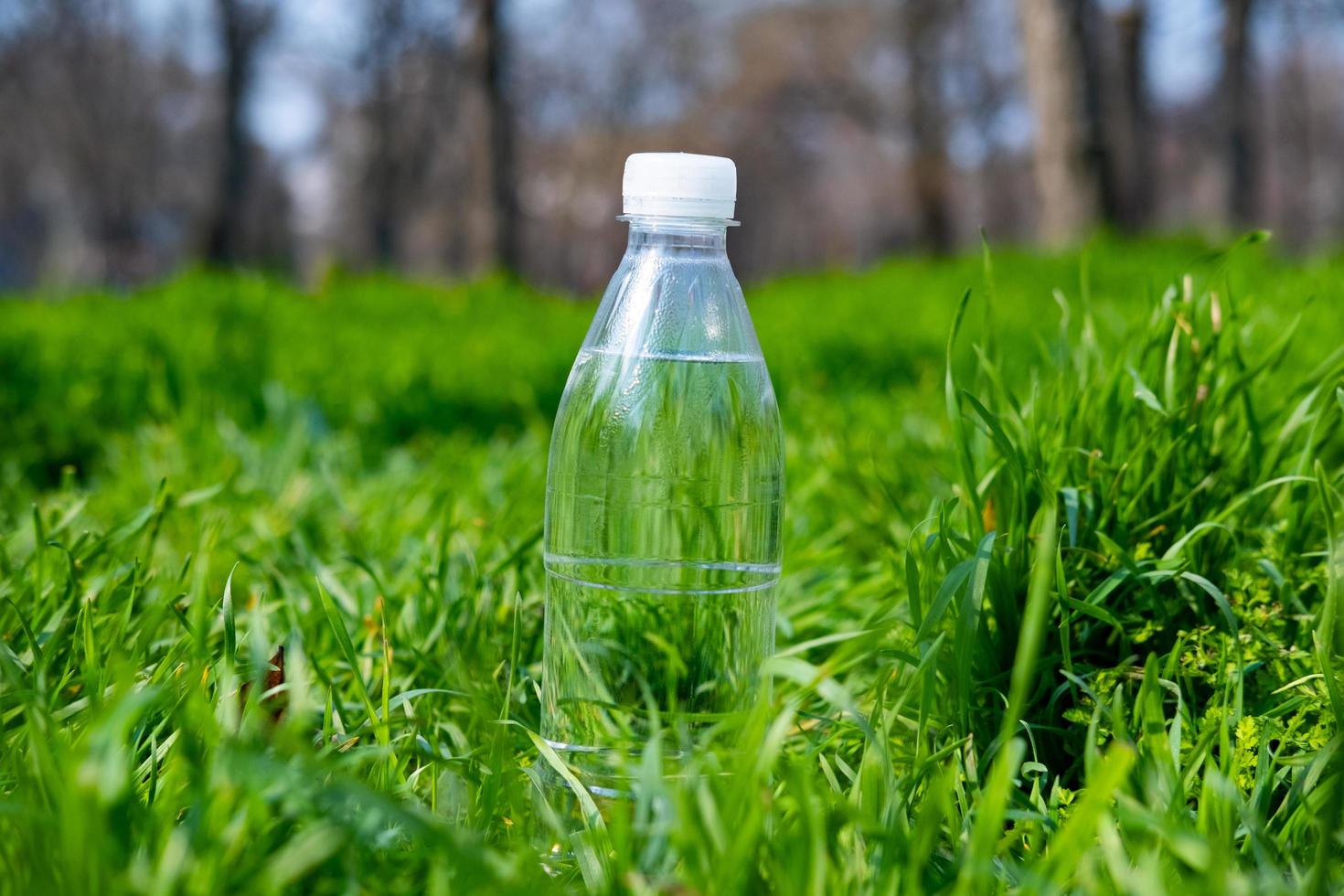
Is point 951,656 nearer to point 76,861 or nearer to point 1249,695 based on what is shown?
point 1249,695

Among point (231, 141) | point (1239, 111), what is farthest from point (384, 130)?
point (1239, 111)

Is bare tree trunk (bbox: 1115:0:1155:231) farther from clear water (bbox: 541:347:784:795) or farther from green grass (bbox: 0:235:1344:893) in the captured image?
clear water (bbox: 541:347:784:795)

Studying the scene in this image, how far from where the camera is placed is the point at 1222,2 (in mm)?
21375

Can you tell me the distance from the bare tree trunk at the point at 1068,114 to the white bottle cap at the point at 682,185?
750cm

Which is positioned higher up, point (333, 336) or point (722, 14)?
point (722, 14)

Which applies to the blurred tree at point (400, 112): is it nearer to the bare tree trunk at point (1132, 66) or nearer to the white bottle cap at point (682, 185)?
the bare tree trunk at point (1132, 66)

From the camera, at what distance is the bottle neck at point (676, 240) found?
1.55 meters

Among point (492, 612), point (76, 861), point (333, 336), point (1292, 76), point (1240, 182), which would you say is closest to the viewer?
point (76, 861)

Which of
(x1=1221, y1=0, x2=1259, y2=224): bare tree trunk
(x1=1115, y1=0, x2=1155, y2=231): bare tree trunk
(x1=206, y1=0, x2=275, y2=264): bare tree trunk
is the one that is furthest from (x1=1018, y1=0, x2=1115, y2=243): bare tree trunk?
(x1=1221, y1=0, x2=1259, y2=224): bare tree trunk

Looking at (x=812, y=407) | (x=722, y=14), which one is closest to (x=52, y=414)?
(x=812, y=407)

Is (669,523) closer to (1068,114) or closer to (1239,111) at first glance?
(1068,114)

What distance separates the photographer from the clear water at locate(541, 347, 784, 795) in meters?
1.67

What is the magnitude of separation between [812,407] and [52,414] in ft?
7.73

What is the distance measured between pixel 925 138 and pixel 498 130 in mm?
18094
